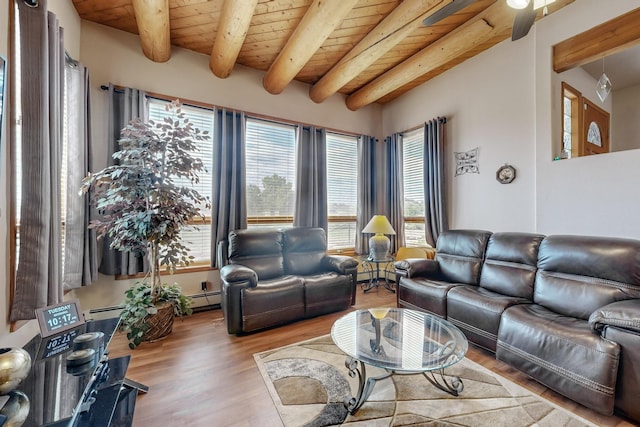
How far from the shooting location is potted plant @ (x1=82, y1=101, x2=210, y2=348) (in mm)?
2295

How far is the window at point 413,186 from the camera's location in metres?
4.14

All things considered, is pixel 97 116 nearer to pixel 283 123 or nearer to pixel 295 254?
pixel 283 123

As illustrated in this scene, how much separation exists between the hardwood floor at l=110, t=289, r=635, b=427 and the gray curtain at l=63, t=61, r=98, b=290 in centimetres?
73

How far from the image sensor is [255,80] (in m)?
3.71

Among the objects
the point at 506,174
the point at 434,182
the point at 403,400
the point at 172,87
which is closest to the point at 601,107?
the point at 506,174

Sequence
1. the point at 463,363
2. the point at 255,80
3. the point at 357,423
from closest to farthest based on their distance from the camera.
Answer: the point at 357,423 → the point at 463,363 → the point at 255,80

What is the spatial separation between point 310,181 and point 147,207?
215 cm

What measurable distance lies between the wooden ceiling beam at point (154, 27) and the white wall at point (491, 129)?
3450 mm

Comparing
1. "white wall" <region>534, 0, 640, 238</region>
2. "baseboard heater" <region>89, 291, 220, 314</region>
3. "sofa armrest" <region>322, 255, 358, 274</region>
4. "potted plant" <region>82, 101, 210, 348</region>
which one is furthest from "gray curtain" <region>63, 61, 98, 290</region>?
"white wall" <region>534, 0, 640, 238</region>

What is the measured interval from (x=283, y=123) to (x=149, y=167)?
2.00 m

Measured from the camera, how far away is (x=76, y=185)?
246 cm

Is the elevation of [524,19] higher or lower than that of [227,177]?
higher

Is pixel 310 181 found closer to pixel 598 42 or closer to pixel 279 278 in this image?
pixel 279 278

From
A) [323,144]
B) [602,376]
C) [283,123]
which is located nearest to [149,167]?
[283,123]
